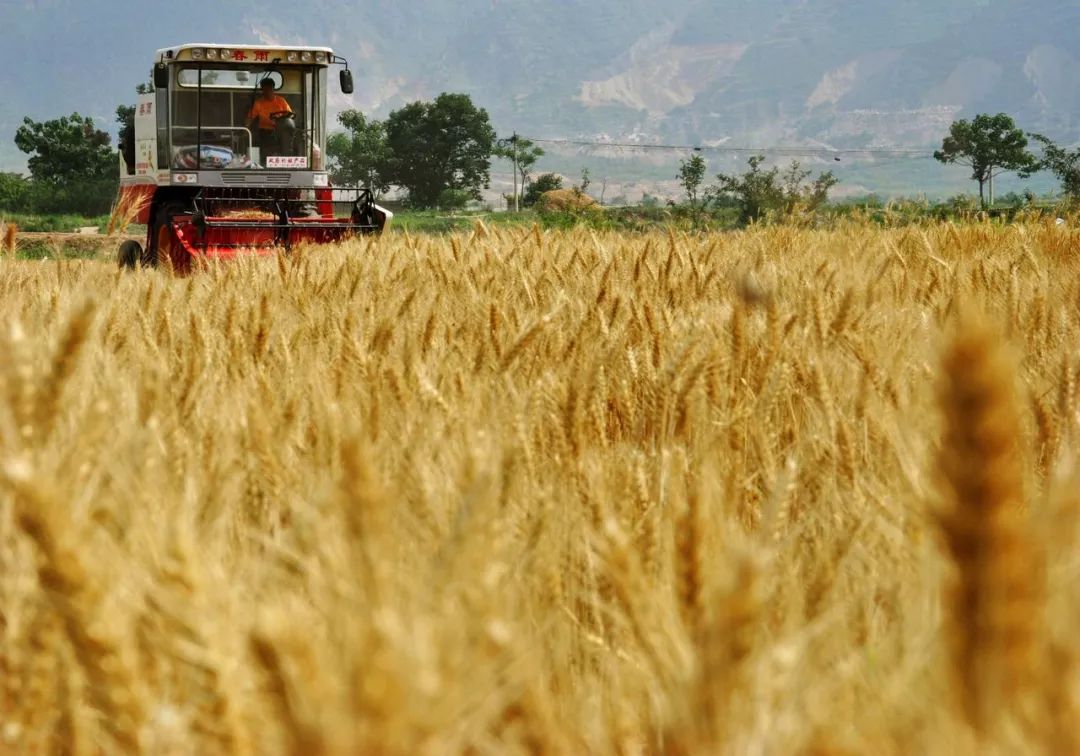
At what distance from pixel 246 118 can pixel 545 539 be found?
11.6 metres

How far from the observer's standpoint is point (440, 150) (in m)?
105

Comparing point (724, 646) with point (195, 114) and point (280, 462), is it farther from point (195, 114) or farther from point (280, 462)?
point (195, 114)

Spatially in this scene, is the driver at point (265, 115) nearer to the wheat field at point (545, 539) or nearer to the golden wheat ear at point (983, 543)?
the wheat field at point (545, 539)

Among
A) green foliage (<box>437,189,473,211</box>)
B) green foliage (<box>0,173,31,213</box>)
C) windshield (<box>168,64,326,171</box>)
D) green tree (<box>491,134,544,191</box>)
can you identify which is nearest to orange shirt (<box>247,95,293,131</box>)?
windshield (<box>168,64,326,171</box>)

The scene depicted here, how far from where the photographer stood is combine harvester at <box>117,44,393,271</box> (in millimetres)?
11492

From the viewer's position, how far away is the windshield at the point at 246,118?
1178 centimetres

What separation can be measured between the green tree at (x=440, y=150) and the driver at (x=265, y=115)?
9184 cm

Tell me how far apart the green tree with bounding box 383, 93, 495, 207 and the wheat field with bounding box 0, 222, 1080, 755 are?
102393 mm

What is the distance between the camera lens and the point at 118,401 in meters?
1.76

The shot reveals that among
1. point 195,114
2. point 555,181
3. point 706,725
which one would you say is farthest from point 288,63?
point 555,181

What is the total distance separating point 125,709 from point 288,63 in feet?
39.2

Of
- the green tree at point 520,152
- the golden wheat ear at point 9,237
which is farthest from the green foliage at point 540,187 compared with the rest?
the golden wheat ear at point 9,237

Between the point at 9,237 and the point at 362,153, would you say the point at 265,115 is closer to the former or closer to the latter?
the point at 9,237

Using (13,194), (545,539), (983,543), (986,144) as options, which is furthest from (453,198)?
(983,543)
